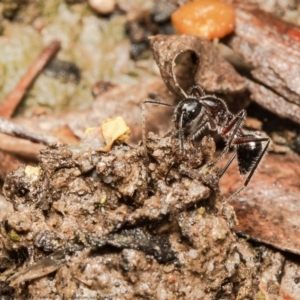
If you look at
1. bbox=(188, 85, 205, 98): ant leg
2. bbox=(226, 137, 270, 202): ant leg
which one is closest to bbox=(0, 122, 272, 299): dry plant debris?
bbox=(226, 137, 270, 202): ant leg

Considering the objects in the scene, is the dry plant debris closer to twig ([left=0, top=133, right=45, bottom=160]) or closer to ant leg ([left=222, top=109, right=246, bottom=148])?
ant leg ([left=222, top=109, right=246, bottom=148])

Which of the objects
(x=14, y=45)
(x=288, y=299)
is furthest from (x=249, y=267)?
(x=14, y=45)

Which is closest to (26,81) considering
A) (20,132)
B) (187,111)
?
(20,132)

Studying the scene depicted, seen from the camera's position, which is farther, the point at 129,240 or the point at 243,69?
the point at 243,69

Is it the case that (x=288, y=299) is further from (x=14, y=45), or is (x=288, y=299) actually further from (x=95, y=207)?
(x=14, y=45)

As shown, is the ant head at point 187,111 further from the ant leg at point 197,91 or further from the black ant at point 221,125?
the ant leg at point 197,91

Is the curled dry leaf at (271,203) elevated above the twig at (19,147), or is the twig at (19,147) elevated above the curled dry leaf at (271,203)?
the curled dry leaf at (271,203)

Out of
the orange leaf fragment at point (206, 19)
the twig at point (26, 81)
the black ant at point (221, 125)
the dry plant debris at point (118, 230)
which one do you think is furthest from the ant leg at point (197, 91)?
the twig at point (26, 81)
